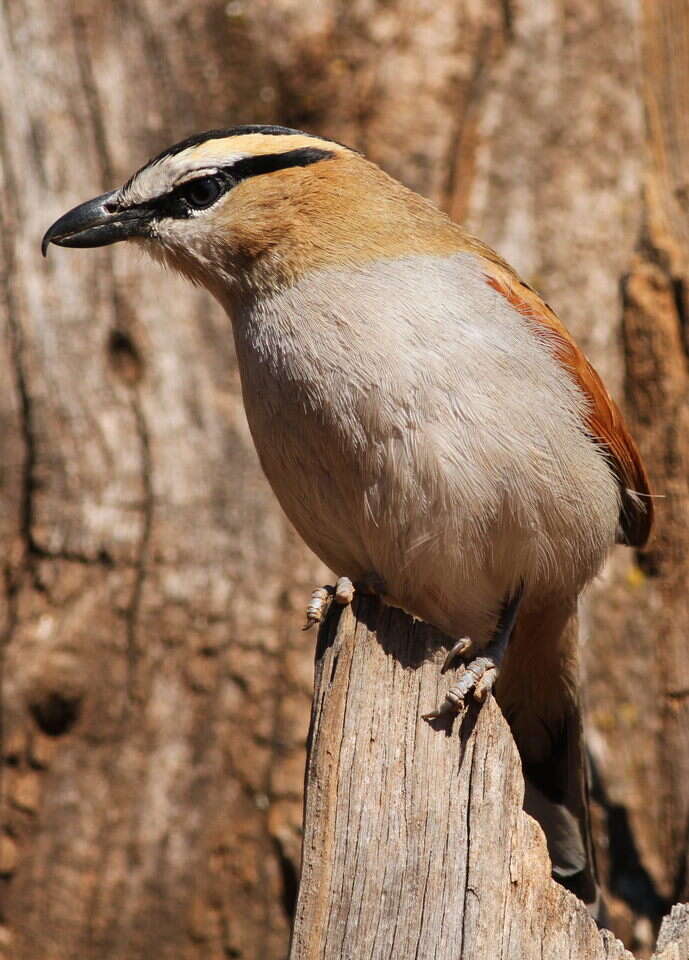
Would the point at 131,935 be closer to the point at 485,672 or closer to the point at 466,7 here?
the point at 485,672

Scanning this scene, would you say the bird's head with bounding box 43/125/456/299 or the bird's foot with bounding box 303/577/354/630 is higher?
the bird's head with bounding box 43/125/456/299

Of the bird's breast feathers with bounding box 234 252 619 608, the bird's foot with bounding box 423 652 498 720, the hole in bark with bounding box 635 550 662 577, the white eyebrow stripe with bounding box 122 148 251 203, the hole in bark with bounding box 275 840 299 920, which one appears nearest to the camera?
the bird's foot with bounding box 423 652 498 720

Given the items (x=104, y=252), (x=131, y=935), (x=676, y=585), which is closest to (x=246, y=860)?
(x=131, y=935)

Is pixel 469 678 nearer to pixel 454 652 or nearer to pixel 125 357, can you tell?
pixel 454 652

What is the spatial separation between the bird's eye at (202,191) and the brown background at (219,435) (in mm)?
→ 2115

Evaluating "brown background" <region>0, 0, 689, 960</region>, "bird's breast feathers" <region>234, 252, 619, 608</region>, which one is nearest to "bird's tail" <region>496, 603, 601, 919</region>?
"bird's breast feathers" <region>234, 252, 619, 608</region>

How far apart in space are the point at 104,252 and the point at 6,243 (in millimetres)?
552

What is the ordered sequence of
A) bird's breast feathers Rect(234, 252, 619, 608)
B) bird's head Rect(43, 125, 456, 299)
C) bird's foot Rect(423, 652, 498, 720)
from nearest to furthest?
1. bird's foot Rect(423, 652, 498, 720)
2. bird's breast feathers Rect(234, 252, 619, 608)
3. bird's head Rect(43, 125, 456, 299)

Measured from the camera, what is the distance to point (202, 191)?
182 inches

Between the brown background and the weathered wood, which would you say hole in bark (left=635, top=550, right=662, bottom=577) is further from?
the weathered wood

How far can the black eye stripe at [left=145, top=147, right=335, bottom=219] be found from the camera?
4.60 metres

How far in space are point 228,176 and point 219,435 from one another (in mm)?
2293

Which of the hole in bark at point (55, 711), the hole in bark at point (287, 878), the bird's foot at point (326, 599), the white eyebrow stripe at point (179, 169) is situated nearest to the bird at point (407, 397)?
the white eyebrow stripe at point (179, 169)

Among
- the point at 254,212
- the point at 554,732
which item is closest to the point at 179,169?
the point at 254,212
